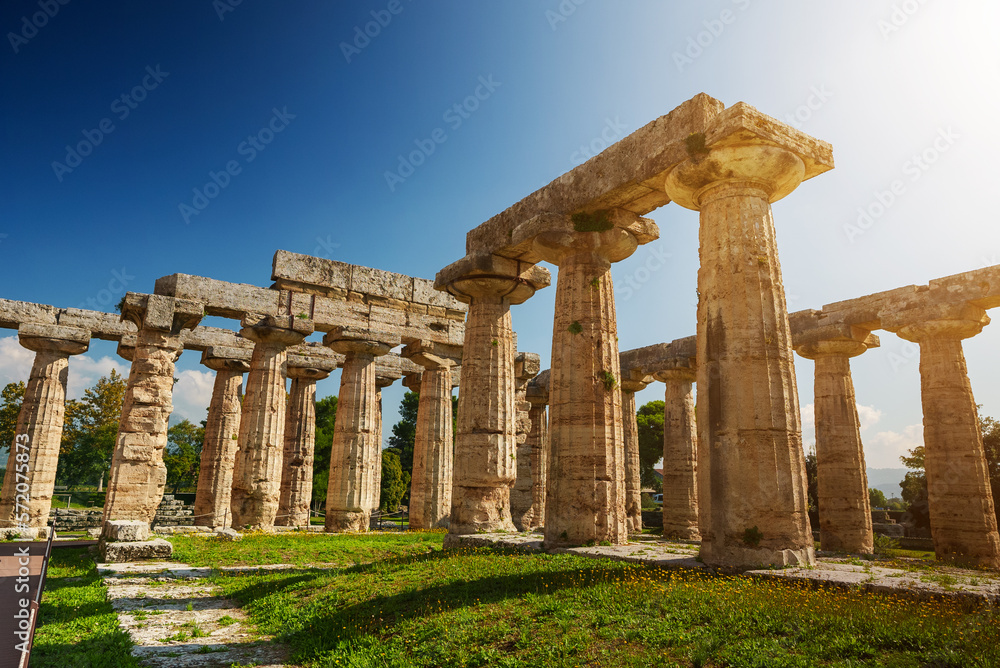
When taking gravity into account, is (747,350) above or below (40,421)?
above

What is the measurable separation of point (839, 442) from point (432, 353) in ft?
48.4

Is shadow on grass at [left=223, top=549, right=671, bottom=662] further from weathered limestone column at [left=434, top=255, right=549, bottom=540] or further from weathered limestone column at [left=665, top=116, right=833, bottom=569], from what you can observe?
weathered limestone column at [left=434, top=255, right=549, bottom=540]

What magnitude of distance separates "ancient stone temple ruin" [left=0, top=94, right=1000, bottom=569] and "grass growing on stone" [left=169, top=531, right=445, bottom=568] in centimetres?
138

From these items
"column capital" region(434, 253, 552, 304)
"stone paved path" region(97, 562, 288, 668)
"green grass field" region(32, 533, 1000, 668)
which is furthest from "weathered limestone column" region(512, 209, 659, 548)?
"stone paved path" region(97, 562, 288, 668)

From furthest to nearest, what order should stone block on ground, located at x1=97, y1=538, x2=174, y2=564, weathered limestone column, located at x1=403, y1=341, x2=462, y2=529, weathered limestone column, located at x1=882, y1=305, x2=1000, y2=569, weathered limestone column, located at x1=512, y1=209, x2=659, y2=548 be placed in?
weathered limestone column, located at x1=403, y1=341, x2=462, y2=529 → weathered limestone column, located at x1=882, y1=305, x2=1000, y2=569 → stone block on ground, located at x1=97, y1=538, x2=174, y2=564 → weathered limestone column, located at x1=512, y1=209, x2=659, y2=548

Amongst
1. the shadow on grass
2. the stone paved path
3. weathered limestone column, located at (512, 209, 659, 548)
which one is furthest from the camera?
weathered limestone column, located at (512, 209, 659, 548)

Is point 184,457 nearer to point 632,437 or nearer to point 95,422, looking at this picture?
point 95,422

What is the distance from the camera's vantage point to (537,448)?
26438 millimetres

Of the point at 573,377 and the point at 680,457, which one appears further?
the point at 680,457

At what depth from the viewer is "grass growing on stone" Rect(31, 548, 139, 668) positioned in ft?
22.6

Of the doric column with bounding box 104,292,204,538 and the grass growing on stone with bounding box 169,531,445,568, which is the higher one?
the doric column with bounding box 104,292,204,538

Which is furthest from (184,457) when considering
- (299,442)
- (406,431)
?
(299,442)

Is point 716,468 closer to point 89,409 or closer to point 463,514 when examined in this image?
point 463,514

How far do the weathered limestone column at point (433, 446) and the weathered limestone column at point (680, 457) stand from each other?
8750mm
